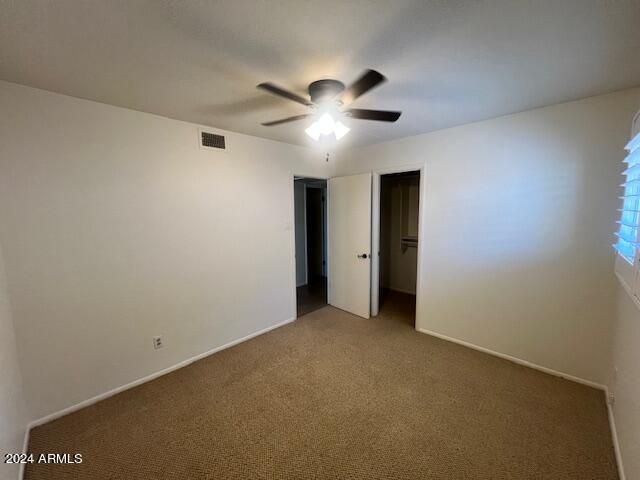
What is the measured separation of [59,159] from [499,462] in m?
3.47

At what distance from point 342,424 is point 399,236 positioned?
139 inches

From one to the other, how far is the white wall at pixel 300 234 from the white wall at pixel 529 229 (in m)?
2.35

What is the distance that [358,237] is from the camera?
3578mm

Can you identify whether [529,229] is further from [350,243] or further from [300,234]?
[300,234]

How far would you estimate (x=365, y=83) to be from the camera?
1372mm

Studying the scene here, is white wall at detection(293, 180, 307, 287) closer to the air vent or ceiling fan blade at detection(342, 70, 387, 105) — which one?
the air vent

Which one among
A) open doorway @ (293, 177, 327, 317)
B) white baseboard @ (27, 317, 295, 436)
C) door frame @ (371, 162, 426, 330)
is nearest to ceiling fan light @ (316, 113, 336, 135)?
door frame @ (371, 162, 426, 330)

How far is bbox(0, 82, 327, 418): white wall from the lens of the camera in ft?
5.82

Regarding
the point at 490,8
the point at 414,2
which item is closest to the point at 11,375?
the point at 414,2

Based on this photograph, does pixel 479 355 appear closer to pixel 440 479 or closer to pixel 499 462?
pixel 499 462

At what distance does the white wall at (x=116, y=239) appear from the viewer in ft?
5.82

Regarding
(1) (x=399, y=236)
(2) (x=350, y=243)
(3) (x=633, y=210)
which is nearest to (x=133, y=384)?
(2) (x=350, y=243)

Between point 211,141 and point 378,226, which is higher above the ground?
point 211,141

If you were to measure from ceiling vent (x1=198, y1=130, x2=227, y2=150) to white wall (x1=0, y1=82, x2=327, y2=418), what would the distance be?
2.5 inches
